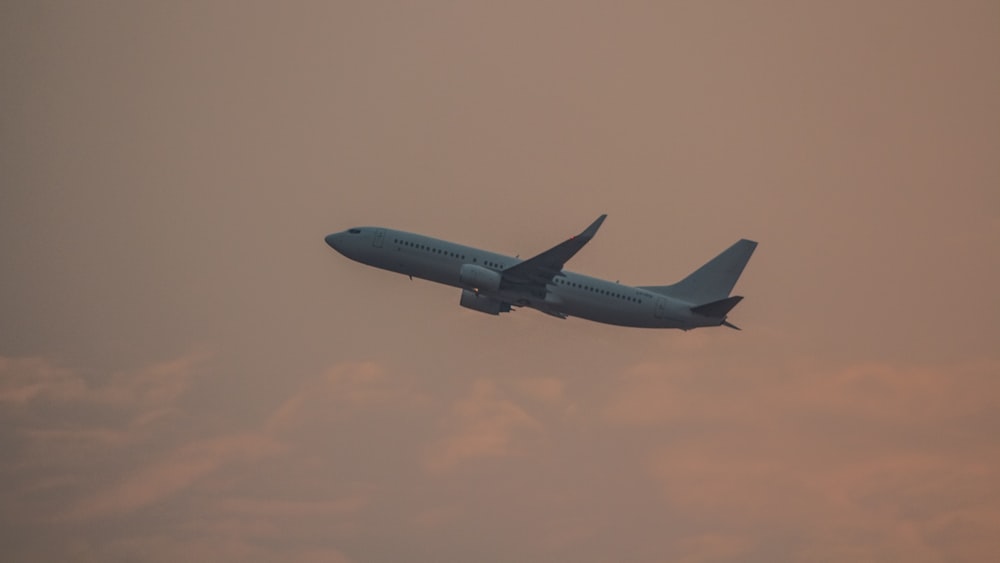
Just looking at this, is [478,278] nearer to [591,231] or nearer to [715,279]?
[591,231]

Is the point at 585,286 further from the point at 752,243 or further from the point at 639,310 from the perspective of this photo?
the point at 752,243

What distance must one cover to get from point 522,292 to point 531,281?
Answer: 104 cm

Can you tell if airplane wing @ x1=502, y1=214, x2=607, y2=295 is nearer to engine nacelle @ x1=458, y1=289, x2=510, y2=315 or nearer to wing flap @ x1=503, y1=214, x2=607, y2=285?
wing flap @ x1=503, y1=214, x2=607, y2=285

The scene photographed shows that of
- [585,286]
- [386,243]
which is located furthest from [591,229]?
[386,243]

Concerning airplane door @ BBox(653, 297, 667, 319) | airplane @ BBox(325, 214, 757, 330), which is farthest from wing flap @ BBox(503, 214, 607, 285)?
airplane door @ BBox(653, 297, 667, 319)

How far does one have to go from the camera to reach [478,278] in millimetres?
96625

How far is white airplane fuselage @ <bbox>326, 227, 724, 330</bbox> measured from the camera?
3846 inches

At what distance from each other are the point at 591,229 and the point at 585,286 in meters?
5.11

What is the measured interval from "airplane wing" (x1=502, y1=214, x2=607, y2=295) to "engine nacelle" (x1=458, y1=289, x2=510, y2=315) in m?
3.64

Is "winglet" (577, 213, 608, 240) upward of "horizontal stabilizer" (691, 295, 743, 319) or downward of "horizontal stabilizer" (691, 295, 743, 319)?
upward

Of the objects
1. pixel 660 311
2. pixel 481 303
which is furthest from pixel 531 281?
pixel 660 311

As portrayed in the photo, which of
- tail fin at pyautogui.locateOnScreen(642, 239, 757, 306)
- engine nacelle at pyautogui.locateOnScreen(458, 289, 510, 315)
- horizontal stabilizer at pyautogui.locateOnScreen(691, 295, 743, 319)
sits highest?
tail fin at pyautogui.locateOnScreen(642, 239, 757, 306)

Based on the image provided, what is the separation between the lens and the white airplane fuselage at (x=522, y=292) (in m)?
97.7

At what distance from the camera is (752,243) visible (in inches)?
4218
